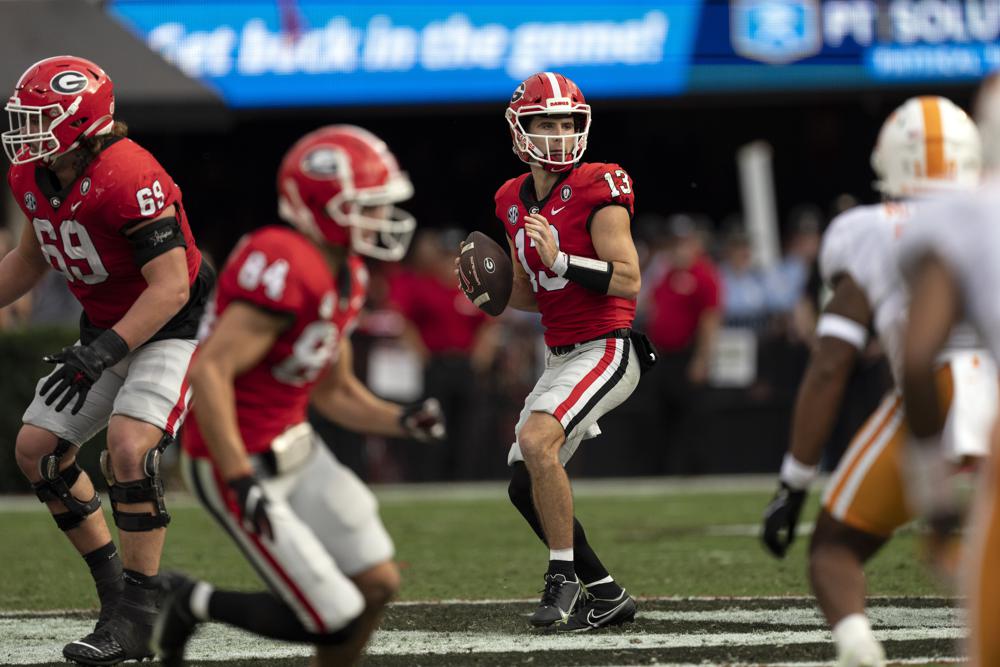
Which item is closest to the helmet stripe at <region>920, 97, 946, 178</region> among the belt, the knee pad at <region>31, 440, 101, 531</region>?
the belt

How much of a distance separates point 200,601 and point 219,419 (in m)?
0.54

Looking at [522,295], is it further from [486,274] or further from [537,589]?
[537,589]

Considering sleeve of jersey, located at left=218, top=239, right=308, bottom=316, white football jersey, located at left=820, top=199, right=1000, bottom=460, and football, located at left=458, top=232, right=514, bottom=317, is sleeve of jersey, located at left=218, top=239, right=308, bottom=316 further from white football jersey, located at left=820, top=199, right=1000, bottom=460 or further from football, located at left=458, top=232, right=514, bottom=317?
football, located at left=458, top=232, right=514, bottom=317

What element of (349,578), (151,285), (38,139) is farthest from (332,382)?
(38,139)

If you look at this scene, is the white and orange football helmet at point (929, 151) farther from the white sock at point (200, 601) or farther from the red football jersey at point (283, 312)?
the white sock at point (200, 601)

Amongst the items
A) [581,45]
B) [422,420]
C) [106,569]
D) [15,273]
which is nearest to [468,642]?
[422,420]

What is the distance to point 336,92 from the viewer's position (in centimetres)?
1416

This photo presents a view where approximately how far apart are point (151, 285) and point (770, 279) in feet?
27.6

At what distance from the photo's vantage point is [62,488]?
209 inches

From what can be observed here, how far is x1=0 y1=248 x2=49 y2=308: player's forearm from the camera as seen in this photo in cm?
560

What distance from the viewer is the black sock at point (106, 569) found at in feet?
17.6

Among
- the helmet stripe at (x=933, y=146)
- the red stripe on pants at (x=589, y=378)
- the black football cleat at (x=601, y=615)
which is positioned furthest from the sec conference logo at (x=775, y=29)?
the helmet stripe at (x=933, y=146)

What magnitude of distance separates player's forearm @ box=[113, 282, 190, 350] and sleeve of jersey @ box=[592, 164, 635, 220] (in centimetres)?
154

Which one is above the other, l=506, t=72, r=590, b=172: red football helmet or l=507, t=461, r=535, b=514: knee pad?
l=506, t=72, r=590, b=172: red football helmet
